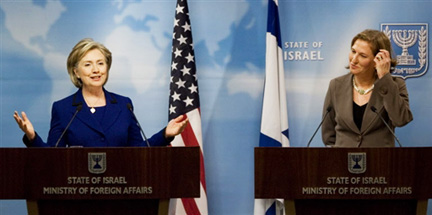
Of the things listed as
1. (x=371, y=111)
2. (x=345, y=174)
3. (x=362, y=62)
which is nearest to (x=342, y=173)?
(x=345, y=174)

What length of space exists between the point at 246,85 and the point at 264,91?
0.70ft

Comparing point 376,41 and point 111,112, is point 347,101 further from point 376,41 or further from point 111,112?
point 111,112

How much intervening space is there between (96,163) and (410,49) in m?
3.34

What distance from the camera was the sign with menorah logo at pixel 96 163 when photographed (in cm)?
323

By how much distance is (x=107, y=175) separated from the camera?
323cm

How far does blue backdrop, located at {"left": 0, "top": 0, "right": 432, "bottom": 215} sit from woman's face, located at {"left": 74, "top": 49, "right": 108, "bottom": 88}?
1.43 meters

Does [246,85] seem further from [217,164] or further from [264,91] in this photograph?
[217,164]

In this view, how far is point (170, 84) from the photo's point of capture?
18.0ft

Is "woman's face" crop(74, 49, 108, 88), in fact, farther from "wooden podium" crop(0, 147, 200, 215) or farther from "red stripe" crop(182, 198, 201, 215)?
"red stripe" crop(182, 198, 201, 215)

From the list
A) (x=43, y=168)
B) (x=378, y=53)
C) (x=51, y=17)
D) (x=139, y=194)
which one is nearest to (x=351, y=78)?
(x=378, y=53)

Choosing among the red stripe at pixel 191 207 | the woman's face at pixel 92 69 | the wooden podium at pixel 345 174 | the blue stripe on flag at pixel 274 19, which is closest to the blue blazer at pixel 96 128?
the woman's face at pixel 92 69

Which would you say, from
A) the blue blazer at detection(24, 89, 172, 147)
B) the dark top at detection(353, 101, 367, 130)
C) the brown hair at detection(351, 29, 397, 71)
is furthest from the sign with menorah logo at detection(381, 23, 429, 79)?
the blue blazer at detection(24, 89, 172, 147)

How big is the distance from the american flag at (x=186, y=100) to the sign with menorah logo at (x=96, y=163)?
87.2 inches

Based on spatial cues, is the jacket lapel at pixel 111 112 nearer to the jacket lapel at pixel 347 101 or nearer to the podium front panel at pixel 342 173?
the podium front panel at pixel 342 173
